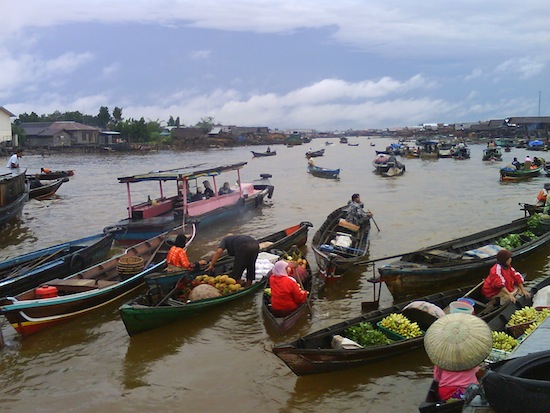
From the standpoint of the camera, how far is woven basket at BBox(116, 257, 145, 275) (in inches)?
376

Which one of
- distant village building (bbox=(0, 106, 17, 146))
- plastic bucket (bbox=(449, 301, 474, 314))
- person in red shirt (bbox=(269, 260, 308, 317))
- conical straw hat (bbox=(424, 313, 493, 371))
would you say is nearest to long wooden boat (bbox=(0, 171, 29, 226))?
person in red shirt (bbox=(269, 260, 308, 317))

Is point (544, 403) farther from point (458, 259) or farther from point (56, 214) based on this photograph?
point (56, 214)

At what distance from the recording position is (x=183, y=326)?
8.63 meters

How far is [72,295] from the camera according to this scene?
27.7 ft

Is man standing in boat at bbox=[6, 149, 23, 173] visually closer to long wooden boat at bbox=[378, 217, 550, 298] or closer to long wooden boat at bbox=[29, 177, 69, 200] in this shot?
long wooden boat at bbox=[29, 177, 69, 200]

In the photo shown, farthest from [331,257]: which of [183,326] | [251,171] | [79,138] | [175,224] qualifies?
[79,138]

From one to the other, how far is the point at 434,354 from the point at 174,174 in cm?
1123

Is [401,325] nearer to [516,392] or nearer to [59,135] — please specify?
[516,392]

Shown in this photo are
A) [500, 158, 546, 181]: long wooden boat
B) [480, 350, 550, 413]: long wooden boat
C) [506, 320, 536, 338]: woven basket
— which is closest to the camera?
[480, 350, 550, 413]: long wooden boat

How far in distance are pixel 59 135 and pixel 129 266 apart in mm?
57119

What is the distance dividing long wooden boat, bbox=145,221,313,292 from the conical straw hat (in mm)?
5346

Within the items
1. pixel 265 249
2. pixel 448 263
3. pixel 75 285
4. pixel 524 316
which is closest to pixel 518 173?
pixel 448 263

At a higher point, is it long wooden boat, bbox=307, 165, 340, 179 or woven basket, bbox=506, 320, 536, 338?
long wooden boat, bbox=307, 165, 340, 179

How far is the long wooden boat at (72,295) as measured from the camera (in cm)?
788
